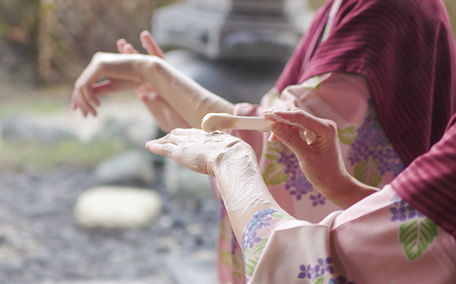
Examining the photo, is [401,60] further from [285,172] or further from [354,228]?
[354,228]

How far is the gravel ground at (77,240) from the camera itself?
2.44 m

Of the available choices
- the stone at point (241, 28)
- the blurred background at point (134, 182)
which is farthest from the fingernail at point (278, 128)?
the stone at point (241, 28)

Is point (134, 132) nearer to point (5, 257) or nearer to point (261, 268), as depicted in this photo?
point (5, 257)

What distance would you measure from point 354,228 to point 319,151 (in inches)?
9.3

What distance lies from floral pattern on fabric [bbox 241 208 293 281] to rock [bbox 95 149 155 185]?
2548 millimetres

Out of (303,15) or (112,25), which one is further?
(112,25)

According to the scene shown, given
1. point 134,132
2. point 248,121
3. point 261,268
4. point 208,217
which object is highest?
point 248,121

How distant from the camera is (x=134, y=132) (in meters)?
3.83

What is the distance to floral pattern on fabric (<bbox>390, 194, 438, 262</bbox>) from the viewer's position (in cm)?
67

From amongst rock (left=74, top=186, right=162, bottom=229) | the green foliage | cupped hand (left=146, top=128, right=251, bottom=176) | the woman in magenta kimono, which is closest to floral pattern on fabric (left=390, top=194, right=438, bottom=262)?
cupped hand (left=146, top=128, right=251, bottom=176)

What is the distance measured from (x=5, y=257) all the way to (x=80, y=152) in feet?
4.55

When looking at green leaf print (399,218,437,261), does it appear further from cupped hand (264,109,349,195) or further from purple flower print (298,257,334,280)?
cupped hand (264,109,349,195)

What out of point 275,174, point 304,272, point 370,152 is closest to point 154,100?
point 275,174

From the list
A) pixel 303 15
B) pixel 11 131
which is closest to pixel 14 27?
pixel 11 131
